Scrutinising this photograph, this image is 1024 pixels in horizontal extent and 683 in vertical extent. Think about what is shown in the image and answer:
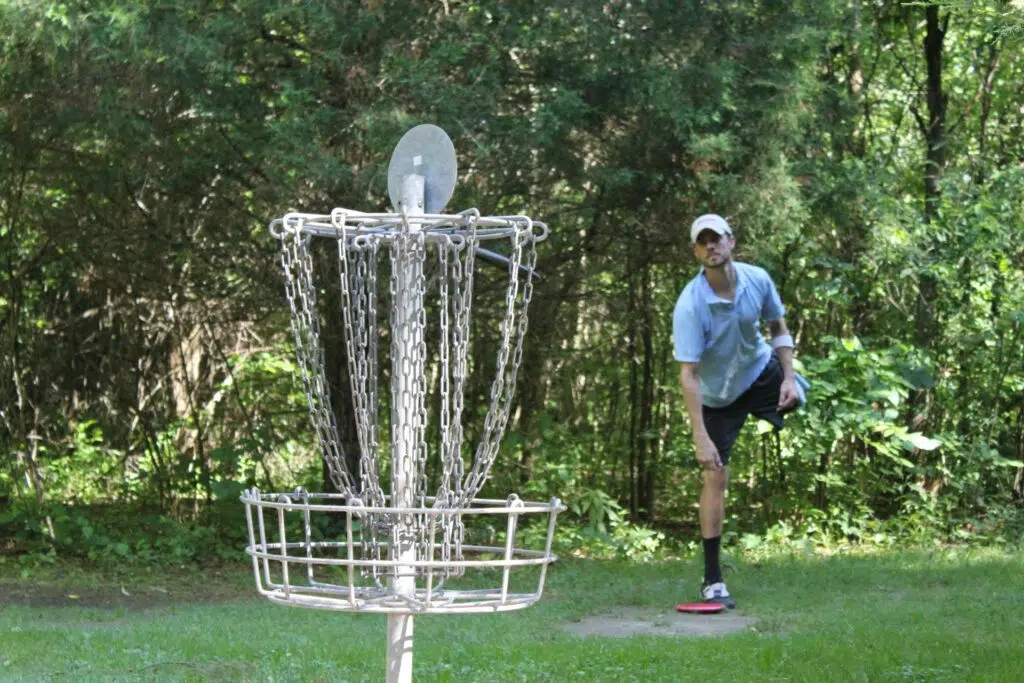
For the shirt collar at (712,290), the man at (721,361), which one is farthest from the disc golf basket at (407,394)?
the shirt collar at (712,290)

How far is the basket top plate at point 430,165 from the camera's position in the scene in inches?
115

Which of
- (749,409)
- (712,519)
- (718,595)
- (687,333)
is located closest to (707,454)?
(712,519)

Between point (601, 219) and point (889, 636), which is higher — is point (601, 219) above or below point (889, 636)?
above

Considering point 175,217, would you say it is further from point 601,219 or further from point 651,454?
point 651,454

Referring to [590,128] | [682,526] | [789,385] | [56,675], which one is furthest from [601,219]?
[56,675]

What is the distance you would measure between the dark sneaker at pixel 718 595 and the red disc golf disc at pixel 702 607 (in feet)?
0.17

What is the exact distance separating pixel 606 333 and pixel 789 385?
405 centimetres

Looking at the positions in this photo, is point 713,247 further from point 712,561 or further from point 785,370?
point 712,561

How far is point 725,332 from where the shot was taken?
632 centimetres

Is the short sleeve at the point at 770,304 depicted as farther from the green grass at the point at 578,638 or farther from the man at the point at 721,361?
the green grass at the point at 578,638

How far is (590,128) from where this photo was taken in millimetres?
7656

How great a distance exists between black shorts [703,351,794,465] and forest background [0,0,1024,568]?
152cm

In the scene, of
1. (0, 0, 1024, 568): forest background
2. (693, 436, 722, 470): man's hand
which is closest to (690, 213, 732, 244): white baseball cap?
(693, 436, 722, 470): man's hand

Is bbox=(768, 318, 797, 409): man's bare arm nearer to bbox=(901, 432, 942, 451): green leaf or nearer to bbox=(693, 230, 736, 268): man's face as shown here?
bbox=(693, 230, 736, 268): man's face
